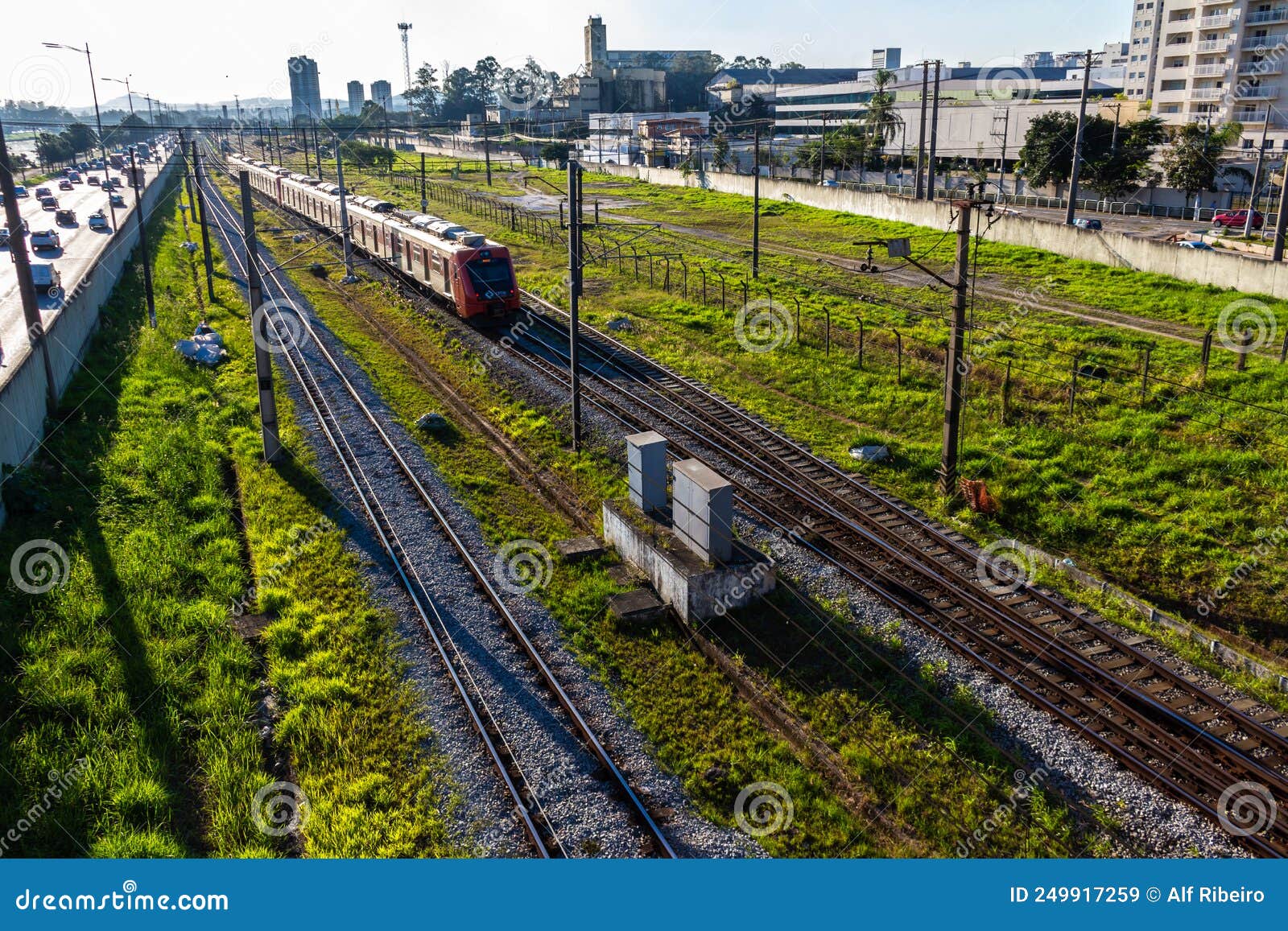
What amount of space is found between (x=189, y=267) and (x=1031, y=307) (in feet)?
123

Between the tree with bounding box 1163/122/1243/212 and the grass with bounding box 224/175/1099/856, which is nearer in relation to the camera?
the grass with bounding box 224/175/1099/856

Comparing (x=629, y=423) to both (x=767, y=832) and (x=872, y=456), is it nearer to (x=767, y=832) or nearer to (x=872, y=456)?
(x=872, y=456)

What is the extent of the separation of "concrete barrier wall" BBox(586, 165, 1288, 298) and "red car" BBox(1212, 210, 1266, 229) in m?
8.64

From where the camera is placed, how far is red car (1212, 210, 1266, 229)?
4772 cm

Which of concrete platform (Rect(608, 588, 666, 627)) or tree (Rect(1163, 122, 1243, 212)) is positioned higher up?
tree (Rect(1163, 122, 1243, 212))

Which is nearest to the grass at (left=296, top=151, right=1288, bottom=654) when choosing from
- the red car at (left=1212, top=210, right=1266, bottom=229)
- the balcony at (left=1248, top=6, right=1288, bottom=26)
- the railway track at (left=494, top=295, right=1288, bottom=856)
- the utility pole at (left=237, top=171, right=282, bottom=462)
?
the railway track at (left=494, top=295, right=1288, bottom=856)

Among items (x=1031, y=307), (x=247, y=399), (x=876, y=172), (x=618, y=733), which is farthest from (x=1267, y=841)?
(x=876, y=172)

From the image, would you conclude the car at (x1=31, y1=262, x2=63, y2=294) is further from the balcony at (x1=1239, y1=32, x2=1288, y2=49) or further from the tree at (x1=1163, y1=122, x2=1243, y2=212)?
the balcony at (x1=1239, y1=32, x2=1288, y2=49)

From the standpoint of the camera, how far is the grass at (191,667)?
9.27 m

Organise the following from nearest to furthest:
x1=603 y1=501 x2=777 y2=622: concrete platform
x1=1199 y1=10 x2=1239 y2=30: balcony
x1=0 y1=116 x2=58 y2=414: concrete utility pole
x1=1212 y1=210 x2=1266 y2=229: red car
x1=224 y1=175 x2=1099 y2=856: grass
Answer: x1=224 y1=175 x2=1099 y2=856: grass
x1=603 y1=501 x2=777 y2=622: concrete platform
x1=0 y1=116 x2=58 y2=414: concrete utility pole
x1=1212 y1=210 x2=1266 y2=229: red car
x1=1199 y1=10 x2=1239 y2=30: balcony

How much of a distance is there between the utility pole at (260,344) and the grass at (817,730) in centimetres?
518

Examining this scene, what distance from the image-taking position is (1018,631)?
12555mm

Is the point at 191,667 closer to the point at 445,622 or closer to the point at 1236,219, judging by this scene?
the point at 445,622

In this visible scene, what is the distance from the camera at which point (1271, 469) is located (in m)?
17.2
